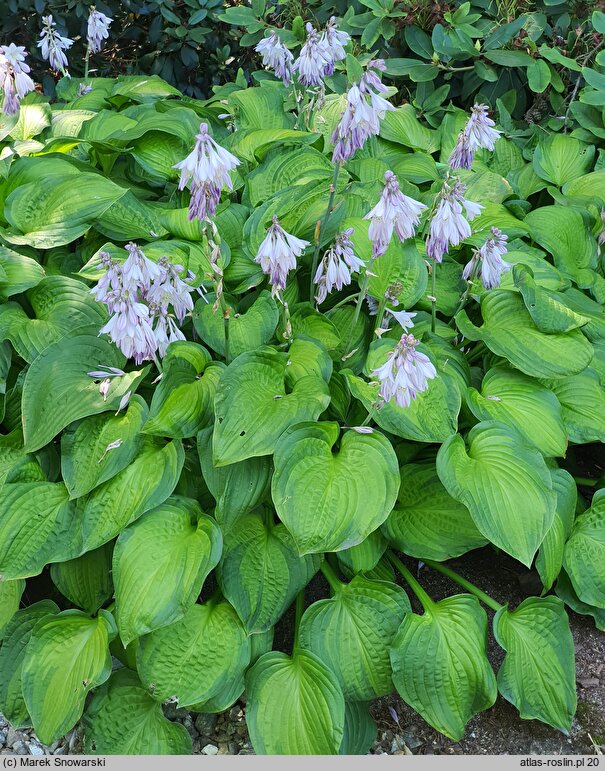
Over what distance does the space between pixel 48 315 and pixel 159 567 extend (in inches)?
41.9

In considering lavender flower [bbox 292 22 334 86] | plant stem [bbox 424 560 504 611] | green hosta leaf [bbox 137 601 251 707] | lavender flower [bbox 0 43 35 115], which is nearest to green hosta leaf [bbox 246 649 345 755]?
green hosta leaf [bbox 137 601 251 707]

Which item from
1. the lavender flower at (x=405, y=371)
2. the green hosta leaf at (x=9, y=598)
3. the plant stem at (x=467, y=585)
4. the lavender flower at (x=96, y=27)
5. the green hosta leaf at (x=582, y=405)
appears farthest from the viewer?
the lavender flower at (x=96, y=27)

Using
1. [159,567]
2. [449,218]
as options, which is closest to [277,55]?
[449,218]

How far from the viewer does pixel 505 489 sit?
227 cm

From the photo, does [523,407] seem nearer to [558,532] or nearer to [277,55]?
[558,532]

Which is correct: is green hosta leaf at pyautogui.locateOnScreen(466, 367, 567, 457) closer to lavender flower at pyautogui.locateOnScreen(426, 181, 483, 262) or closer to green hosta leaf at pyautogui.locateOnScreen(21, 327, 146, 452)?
lavender flower at pyautogui.locateOnScreen(426, 181, 483, 262)

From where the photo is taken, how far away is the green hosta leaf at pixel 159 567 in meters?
2.14

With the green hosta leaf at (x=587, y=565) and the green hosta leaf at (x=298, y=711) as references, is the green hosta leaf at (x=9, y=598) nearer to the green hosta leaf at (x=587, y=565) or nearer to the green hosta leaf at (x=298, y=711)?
the green hosta leaf at (x=298, y=711)

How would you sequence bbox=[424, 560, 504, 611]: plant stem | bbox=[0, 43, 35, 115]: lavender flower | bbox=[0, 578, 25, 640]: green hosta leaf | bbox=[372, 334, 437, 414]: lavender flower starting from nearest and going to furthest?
1. bbox=[372, 334, 437, 414]: lavender flower
2. bbox=[0, 578, 25, 640]: green hosta leaf
3. bbox=[424, 560, 504, 611]: plant stem
4. bbox=[0, 43, 35, 115]: lavender flower

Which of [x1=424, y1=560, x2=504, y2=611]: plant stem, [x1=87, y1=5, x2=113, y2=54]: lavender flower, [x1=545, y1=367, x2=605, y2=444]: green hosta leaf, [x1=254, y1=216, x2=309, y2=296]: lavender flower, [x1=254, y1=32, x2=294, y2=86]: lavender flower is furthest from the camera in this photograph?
[x1=87, y1=5, x2=113, y2=54]: lavender flower

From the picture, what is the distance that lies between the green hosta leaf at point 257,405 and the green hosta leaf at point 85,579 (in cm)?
62

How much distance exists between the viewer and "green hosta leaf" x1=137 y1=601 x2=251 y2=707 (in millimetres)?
2217

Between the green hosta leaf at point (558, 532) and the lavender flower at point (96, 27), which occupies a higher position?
the lavender flower at point (96, 27)

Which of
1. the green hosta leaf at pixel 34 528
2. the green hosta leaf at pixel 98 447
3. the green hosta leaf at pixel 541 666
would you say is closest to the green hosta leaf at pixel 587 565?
the green hosta leaf at pixel 541 666
